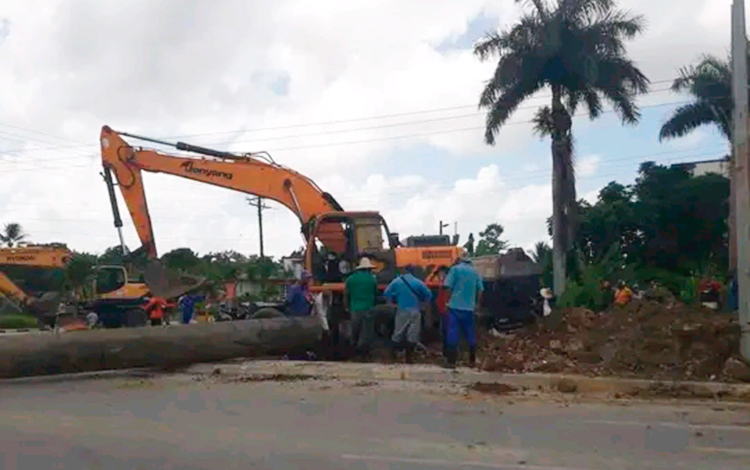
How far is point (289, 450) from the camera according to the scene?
335 inches

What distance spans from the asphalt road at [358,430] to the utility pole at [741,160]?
7.30ft

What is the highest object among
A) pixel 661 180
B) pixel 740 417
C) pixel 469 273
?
pixel 661 180

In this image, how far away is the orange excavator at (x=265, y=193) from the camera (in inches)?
748

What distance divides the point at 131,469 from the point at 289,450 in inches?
50.7

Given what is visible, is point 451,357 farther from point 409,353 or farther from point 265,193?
point 265,193

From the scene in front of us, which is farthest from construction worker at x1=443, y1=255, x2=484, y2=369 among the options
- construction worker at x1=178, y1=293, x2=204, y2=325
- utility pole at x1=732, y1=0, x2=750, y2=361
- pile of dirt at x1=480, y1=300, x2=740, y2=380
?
construction worker at x1=178, y1=293, x2=204, y2=325

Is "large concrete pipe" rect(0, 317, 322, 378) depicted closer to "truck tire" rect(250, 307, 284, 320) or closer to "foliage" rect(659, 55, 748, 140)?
"truck tire" rect(250, 307, 284, 320)

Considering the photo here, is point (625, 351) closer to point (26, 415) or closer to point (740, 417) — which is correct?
point (740, 417)

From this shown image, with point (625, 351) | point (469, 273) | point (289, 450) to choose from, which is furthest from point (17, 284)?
point (289, 450)

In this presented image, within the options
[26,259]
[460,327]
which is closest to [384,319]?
[460,327]

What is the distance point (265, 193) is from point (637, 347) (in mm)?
10375

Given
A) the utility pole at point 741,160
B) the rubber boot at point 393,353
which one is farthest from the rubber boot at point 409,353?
the utility pole at point 741,160

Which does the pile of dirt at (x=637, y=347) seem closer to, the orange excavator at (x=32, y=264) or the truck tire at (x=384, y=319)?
the truck tire at (x=384, y=319)

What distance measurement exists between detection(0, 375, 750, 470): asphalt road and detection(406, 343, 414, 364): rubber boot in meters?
2.31
